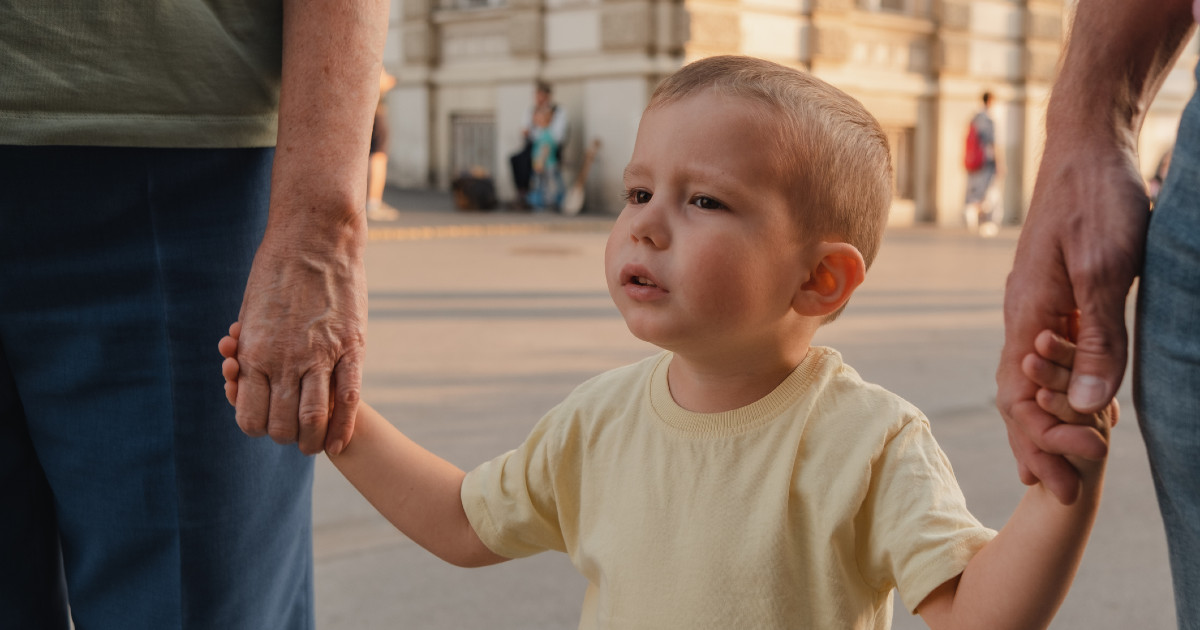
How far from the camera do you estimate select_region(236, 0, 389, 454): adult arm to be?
1513 mm

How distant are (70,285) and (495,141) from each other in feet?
57.0

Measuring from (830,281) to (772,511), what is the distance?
287mm

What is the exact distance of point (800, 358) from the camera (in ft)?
5.06

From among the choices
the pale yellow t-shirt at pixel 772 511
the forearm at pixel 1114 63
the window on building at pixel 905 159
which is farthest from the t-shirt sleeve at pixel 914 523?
the window on building at pixel 905 159

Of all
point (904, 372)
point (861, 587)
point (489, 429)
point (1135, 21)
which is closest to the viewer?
point (1135, 21)

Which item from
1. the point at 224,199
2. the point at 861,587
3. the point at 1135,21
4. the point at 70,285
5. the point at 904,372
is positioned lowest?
the point at 904,372

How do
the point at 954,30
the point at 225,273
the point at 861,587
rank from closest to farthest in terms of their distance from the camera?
the point at 861,587 < the point at 225,273 < the point at 954,30

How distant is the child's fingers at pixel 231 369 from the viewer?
1.50m

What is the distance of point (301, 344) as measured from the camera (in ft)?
4.99

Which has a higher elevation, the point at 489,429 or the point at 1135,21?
the point at 1135,21

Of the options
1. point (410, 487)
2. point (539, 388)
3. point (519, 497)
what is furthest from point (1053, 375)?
point (539, 388)

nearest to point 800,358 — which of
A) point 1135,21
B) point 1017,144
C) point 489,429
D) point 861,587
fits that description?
point 861,587

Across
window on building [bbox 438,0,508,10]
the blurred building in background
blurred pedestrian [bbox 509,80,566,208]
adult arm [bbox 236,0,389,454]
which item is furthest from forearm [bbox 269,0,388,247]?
window on building [bbox 438,0,508,10]

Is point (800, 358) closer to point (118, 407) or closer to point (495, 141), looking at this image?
point (118, 407)
